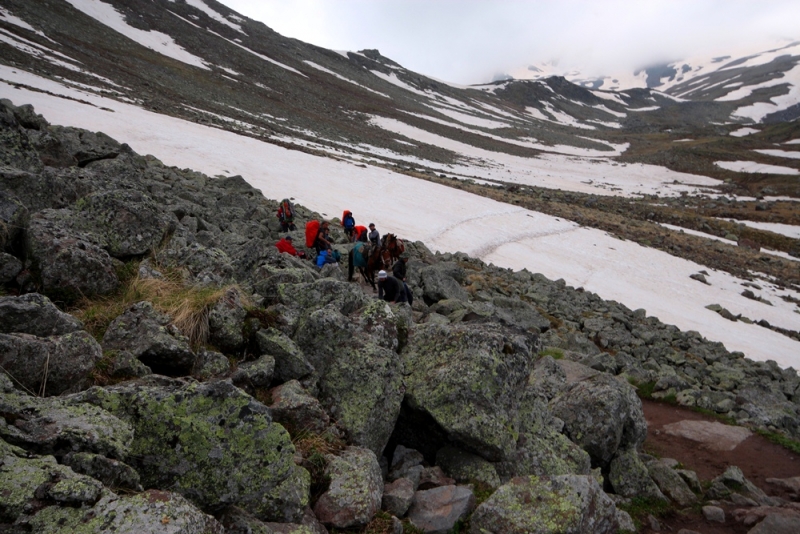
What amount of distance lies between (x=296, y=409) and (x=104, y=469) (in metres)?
2.12

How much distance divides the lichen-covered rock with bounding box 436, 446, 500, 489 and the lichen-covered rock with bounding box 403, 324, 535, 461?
0.38ft

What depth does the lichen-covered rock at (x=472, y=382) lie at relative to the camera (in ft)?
19.7

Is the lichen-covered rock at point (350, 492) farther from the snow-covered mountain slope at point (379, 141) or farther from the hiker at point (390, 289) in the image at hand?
the snow-covered mountain slope at point (379, 141)

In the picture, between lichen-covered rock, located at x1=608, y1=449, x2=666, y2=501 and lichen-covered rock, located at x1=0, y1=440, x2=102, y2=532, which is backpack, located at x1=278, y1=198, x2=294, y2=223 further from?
lichen-covered rock, located at x1=0, y1=440, x2=102, y2=532

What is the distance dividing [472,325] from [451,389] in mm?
1419

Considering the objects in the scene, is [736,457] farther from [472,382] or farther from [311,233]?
[311,233]

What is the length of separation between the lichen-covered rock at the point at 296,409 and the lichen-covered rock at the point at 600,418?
5.05 m

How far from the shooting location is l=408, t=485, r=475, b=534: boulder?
487 cm

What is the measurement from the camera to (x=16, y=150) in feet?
28.1

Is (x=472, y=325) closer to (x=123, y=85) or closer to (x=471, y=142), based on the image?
(x=123, y=85)

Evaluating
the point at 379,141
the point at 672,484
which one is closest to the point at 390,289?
the point at 672,484

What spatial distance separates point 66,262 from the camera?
5.75 m

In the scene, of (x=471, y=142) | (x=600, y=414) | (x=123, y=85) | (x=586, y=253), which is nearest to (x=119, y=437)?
(x=600, y=414)

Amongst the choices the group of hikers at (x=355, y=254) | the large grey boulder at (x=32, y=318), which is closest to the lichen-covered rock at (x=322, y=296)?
the large grey boulder at (x=32, y=318)
